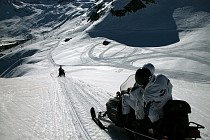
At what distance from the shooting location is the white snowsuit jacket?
5.38 metres

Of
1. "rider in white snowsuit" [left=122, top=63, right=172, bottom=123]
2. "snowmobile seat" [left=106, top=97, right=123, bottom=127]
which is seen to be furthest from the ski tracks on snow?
"rider in white snowsuit" [left=122, top=63, right=172, bottom=123]

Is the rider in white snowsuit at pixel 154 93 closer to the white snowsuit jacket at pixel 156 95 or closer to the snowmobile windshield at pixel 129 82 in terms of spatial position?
the white snowsuit jacket at pixel 156 95

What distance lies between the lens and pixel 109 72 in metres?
26.0

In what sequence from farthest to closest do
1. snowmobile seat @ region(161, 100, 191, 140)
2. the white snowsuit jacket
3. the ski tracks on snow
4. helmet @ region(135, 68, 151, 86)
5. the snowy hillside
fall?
the snowy hillside → the ski tracks on snow → helmet @ region(135, 68, 151, 86) → the white snowsuit jacket → snowmobile seat @ region(161, 100, 191, 140)

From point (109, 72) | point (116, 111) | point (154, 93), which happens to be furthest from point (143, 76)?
point (109, 72)

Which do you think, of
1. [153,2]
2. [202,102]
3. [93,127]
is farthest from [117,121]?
[153,2]

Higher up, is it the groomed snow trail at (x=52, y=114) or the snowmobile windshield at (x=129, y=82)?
the snowmobile windshield at (x=129, y=82)

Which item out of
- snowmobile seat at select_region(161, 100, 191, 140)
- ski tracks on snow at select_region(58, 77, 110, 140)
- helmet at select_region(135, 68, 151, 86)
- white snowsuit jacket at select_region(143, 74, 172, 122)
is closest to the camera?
snowmobile seat at select_region(161, 100, 191, 140)

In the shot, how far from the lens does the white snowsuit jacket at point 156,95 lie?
5.38 metres

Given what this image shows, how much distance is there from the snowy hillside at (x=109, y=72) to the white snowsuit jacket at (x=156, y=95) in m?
1.93

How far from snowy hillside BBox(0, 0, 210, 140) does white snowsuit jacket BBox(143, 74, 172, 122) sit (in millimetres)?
1926

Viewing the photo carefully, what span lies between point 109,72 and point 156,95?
20.6 meters

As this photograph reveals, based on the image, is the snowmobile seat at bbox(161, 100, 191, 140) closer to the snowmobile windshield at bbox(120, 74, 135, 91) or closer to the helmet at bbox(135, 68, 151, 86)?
the helmet at bbox(135, 68, 151, 86)

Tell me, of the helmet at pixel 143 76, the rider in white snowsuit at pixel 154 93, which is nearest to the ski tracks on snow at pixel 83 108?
the rider in white snowsuit at pixel 154 93
